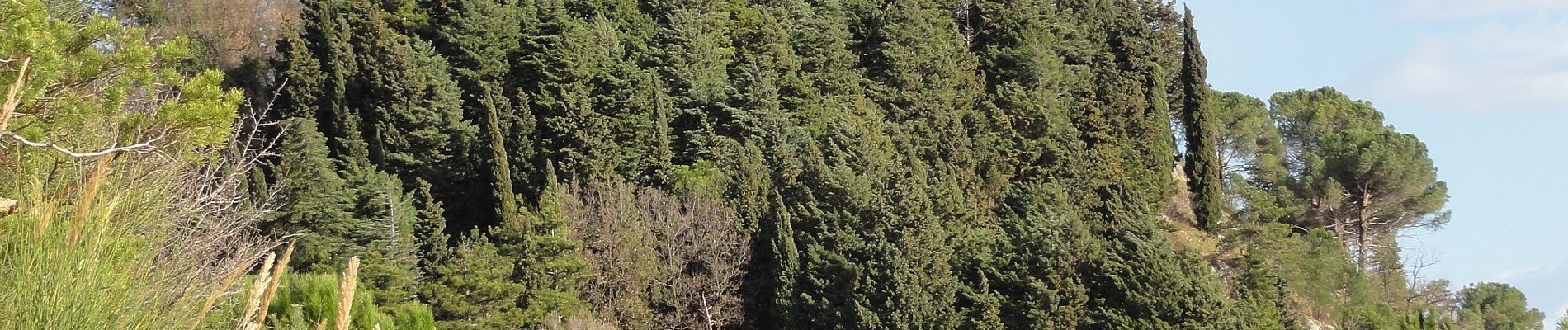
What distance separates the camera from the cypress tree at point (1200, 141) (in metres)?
49.7

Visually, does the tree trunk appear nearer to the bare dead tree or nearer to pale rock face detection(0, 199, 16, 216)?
the bare dead tree

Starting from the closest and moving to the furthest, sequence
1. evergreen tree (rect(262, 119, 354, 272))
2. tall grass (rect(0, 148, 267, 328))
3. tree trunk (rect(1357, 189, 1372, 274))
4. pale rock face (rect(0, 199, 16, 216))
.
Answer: tall grass (rect(0, 148, 267, 328)) → pale rock face (rect(0, 199, 16, 216)) → evergreen tree (rect(262, 119, 354, 272)) → tree trunk (rect(1357, 189, 1372, 274))

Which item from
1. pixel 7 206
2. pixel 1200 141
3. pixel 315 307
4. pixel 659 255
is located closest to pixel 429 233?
pixel 659 255

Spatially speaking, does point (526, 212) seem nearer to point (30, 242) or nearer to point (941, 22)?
point (941, 22)

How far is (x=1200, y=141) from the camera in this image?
5022cm

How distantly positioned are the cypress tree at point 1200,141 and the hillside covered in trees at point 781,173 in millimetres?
110

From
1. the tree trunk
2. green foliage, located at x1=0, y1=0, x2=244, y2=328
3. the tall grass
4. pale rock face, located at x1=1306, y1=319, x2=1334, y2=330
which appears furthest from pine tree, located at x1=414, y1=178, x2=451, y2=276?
the tall grass

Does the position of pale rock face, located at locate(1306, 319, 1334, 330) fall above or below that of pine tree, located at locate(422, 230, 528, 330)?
above

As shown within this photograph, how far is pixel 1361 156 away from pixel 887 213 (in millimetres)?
20214

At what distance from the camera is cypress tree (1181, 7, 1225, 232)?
49.7 metres

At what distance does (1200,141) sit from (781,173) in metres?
16.7

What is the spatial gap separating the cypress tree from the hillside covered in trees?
11 centimetres

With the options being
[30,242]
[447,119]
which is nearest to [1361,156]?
[447,119]

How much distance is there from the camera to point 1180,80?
182 ft
